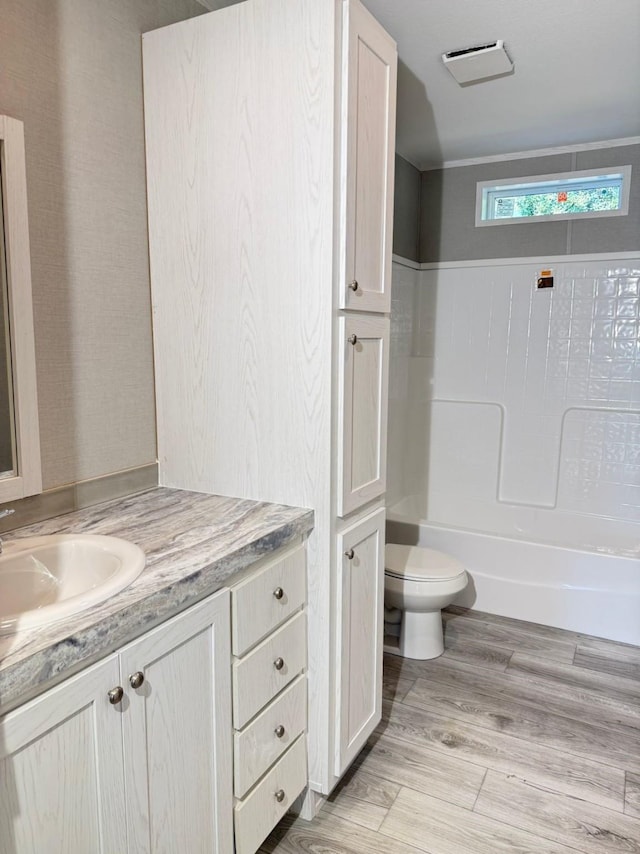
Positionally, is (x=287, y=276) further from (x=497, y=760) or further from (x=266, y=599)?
(x=497, y=760)

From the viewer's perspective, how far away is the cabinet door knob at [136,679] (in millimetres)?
1075

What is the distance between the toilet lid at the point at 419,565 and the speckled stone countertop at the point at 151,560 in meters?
1.08

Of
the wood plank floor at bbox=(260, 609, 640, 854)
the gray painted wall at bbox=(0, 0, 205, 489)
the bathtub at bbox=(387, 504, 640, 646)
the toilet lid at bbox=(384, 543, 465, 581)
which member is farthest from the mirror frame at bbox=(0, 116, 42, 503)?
the bathtub at bbox=(387, 504, 640, 646)

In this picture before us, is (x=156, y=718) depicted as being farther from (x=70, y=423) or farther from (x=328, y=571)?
(x=70, y=423)

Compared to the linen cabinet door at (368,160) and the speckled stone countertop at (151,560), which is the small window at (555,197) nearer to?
the linen cabinet door at (368,160)

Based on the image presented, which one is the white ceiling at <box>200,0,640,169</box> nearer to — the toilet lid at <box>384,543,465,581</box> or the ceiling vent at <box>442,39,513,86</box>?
the ceiling vent at <box>442,39,513,86</box>

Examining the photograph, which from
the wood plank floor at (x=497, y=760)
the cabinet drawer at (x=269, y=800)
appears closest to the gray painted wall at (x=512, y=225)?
the wood plank floor at (x=497, y=760)

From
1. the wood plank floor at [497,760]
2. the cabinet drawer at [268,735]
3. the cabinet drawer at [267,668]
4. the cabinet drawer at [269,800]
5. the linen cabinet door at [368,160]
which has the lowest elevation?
the wood plank floor at [497,760]

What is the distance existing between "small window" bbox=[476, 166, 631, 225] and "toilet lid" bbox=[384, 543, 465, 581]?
76.1 inches

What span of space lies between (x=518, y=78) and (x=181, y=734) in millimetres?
2567

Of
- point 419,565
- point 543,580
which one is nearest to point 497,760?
point 419,565

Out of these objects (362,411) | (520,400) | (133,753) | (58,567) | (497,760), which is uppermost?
(362,411)

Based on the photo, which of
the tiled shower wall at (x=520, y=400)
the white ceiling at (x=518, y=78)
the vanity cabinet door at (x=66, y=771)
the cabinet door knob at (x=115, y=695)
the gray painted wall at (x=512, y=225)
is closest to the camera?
the vanity cabinet door at (x=66, y=771)

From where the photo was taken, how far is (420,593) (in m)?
2.54
